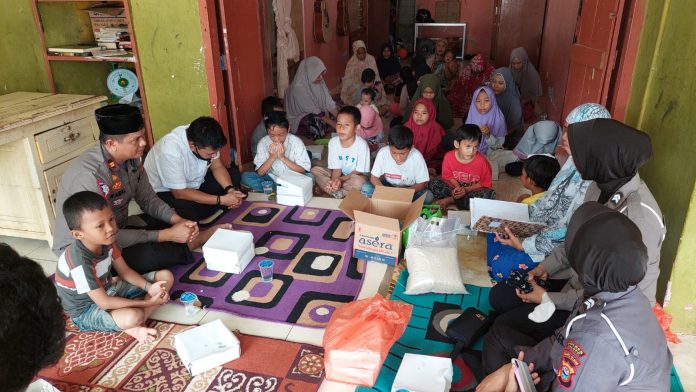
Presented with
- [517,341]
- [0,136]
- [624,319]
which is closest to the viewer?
[624,319]

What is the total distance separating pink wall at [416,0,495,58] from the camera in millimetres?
9359

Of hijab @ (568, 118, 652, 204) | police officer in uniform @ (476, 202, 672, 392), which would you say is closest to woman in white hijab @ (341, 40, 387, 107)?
hijab @ (568, 118, 652, 204)

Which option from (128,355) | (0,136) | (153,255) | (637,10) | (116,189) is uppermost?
(637,10)

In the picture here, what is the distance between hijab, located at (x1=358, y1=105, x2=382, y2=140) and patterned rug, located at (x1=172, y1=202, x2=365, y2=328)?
1.65m

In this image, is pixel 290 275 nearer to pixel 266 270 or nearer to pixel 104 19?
pixel 266 270

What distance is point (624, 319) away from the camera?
1.33 m

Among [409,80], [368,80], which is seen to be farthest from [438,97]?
[409,80]

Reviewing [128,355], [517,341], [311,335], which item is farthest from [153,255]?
[517,341]

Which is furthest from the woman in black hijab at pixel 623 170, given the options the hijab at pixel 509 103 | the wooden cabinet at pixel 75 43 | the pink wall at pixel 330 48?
the pink wall at pixel 330 48

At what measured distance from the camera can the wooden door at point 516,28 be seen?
7.91m

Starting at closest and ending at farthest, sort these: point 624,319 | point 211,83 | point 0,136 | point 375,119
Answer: point 624,319 < point 0,136 < point 211,83 < point 375,119

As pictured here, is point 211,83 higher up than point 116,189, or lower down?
higher up

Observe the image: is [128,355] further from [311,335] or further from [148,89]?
[148,89]

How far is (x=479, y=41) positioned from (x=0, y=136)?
870cm
